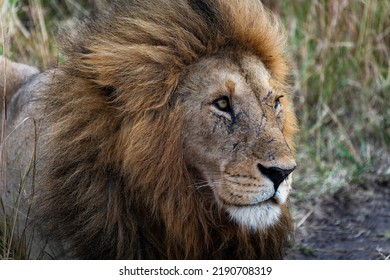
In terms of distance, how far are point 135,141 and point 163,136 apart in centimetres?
12

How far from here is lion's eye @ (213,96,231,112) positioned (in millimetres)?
3283

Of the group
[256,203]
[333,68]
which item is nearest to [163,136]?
[256,203]

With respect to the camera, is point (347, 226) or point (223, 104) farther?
point (347, 226)

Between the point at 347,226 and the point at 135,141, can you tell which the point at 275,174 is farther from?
the point at 347,226

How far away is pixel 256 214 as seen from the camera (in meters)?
3.13

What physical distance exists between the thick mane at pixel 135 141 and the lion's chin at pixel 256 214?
0.15m

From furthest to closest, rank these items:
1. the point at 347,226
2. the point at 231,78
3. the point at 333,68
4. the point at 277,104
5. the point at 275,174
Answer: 1. the point at 333,68
2. the point at 347,226
3. the point at 277,104
4. the point at 231,78
5. the point at 275,174

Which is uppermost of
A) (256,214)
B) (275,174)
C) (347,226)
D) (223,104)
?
(223,104)

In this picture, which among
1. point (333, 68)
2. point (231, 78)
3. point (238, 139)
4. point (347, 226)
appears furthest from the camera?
point (333, 68)

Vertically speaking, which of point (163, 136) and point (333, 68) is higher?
point (163, 136)

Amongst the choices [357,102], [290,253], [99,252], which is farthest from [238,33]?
[357,102]

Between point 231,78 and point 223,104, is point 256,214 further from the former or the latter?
point 231,78

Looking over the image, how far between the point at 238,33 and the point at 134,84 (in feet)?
1.70

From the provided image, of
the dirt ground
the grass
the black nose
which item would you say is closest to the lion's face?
the black nose
